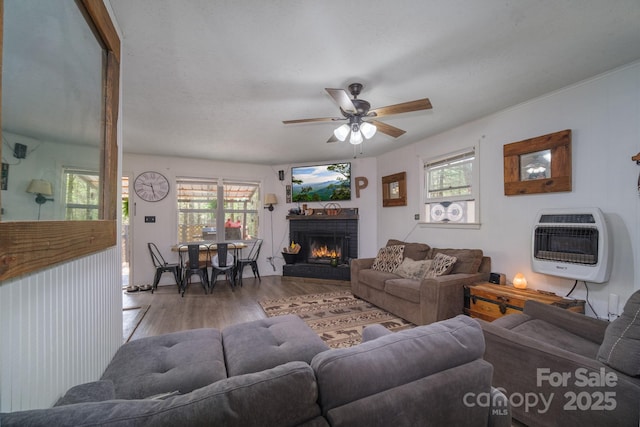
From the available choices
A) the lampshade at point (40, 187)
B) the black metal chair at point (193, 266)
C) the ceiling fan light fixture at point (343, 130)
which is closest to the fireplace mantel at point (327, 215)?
the black metal chair at point (193, 266)

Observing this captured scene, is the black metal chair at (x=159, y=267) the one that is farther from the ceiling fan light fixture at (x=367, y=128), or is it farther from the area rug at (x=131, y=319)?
the ceiling fan light fixture at (x=367, y=128)

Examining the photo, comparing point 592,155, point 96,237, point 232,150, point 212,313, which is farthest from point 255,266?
point 592,155

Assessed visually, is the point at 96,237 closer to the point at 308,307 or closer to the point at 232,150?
the point at 308,307

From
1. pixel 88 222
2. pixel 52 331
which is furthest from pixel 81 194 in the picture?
pixel 52 331

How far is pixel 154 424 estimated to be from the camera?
588mm

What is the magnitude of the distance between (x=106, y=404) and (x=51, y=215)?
627mm

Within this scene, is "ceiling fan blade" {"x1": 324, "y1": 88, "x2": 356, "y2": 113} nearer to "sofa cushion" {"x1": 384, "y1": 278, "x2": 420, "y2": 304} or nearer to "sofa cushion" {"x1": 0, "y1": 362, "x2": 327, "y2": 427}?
"sofa cushion" {"x1": 0, "y1": 362, "x2": 327, "y2": 427}

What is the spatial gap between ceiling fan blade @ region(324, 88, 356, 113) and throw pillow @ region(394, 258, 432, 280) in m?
2.27

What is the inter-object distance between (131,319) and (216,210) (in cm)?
261

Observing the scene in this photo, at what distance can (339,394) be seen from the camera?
0.81 m

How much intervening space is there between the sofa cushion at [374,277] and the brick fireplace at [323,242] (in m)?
1.07

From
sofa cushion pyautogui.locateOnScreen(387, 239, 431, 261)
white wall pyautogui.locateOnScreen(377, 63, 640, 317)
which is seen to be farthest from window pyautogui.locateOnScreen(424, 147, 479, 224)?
sofa cushion pyautogui.locateOnScreen(387, 239, 431, 261)

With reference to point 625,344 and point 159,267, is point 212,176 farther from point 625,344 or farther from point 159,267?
point 625,344

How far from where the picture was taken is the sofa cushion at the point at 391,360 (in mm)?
816
